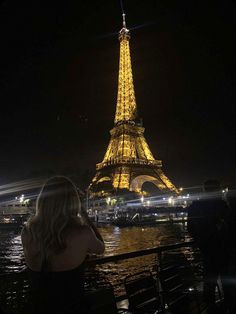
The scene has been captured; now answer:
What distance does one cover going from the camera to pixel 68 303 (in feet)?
8.34

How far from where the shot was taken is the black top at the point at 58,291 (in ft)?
8.29

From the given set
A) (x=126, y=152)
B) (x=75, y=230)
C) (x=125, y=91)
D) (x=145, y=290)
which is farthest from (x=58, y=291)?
(x=125, y=91)

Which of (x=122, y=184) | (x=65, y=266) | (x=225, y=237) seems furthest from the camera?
(x=122, y=184)

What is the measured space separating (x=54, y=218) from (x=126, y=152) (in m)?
58.3

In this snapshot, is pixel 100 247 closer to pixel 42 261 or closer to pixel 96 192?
pixel 42 261

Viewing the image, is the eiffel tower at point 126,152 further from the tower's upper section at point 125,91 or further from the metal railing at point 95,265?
the metal railing at point 95,265

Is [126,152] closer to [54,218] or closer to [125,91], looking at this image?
[125,91]

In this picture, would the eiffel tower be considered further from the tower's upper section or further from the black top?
the black top

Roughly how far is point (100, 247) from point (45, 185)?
635mm

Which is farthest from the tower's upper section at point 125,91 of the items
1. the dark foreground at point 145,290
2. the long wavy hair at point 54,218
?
the long wavy hair at point 54,218

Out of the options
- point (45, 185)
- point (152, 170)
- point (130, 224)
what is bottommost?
point (130, 224)

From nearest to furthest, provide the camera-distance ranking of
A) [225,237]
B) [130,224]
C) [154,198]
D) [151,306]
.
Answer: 1. [151,306]
2. [225,237]
3. [130,224]
4. [154,198]

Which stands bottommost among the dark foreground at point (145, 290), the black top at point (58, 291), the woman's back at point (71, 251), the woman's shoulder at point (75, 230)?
the dark foreground at point (145, 290)

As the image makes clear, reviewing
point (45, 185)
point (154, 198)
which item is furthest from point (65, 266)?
point (154, 198)
